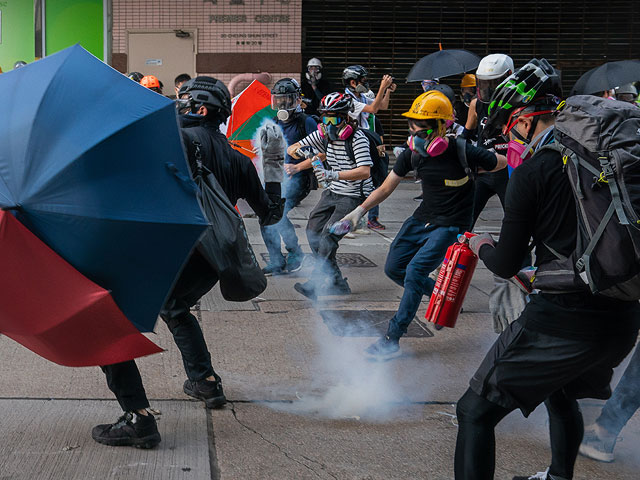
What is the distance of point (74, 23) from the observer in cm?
1622

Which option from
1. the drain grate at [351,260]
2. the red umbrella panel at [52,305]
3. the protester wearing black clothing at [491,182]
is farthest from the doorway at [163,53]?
the red umbrella panel at [52,305]

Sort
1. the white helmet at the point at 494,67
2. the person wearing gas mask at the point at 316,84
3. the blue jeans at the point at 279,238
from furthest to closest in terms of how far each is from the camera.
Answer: the person wearing gas mask at the point at 316,84 < the blue jeans at the point at 279,238 < the white helmet at the point at 494,67

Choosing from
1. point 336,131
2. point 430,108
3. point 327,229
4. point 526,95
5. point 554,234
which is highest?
point 526,95

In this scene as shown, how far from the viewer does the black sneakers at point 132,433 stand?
3.82 meters

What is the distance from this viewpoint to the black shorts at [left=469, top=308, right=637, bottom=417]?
9.61 feet

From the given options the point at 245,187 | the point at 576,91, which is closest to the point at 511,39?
the point at 576,91

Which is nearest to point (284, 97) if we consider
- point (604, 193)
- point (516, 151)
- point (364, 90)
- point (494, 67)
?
point (494, 67)

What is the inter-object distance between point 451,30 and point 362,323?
11435 mm

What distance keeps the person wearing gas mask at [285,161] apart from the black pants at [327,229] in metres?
0.75

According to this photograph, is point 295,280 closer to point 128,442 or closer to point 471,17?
point 128,442

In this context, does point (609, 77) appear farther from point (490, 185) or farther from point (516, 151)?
point (516, 151)

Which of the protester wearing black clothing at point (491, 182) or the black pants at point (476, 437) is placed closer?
the black pants at point (476, 437)

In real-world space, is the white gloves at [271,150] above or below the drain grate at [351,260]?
above

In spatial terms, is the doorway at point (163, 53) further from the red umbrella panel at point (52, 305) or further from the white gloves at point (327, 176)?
the red umbrella panel at point (52, 305)
